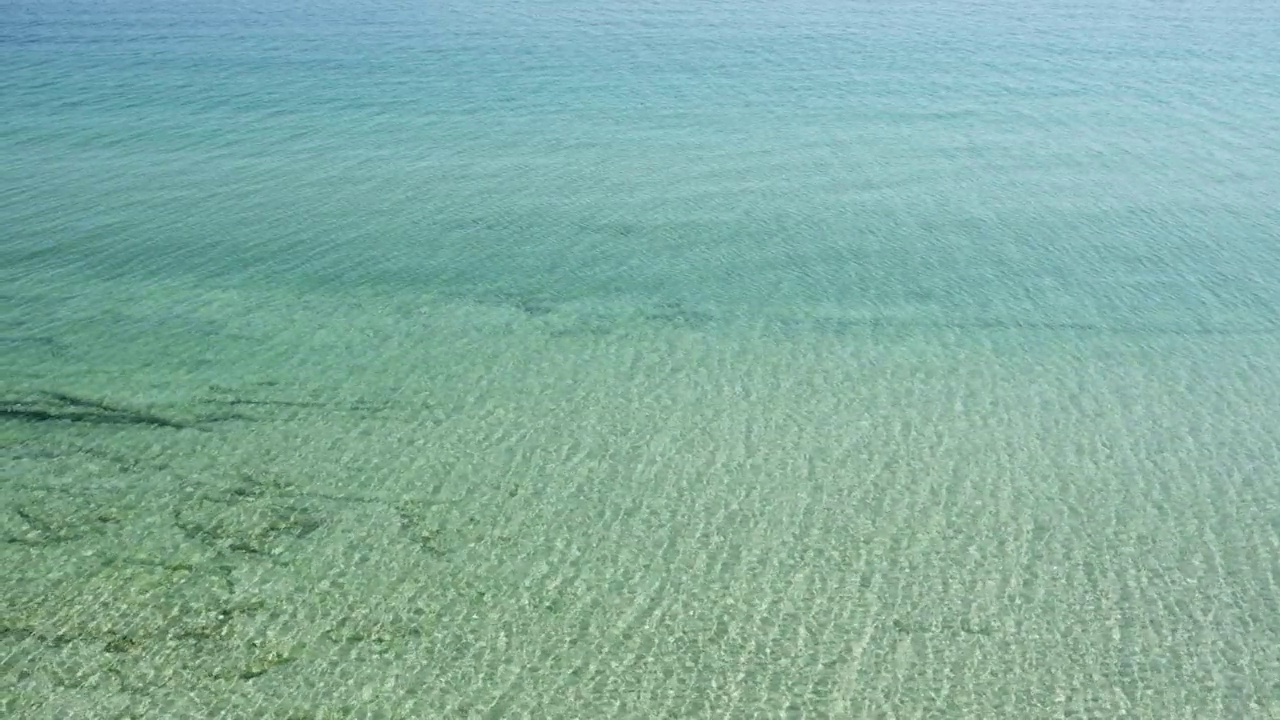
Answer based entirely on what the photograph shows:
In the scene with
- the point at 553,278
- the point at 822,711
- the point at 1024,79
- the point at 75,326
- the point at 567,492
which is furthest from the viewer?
the point at 1024,79

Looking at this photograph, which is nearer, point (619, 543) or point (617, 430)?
point (619, 543)

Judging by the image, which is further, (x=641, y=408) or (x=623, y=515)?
(x=641, y=408)

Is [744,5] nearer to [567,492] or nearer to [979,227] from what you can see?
[979,227]

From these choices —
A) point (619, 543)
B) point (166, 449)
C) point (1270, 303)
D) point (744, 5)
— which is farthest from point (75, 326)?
point (744, 5)

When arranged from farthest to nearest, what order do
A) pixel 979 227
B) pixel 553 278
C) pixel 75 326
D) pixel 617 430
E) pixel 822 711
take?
pixel 979 227 → pixel 553 278 → pixel 75 326 → pixel 617 430 → pixel 822 711

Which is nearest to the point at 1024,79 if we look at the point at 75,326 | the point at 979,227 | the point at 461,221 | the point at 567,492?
the point at 979,227

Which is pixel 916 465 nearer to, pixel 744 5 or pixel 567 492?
pixel 567 492
